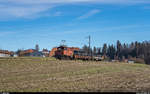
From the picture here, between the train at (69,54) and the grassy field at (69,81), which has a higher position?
the train at (69,54)

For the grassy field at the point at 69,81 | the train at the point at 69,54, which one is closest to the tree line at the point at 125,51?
the train at the point at 69,54

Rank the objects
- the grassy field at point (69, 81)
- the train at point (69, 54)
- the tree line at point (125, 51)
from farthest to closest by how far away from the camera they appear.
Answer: the tree line at point (125, 51), the train at point (69, 54), the grassy field at point (69, 81)

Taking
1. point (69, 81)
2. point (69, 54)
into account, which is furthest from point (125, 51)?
point (69, 81)

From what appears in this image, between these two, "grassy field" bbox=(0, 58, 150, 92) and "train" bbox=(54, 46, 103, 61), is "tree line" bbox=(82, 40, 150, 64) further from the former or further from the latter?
"grassy field" bbox=(0, 58, 150, 92)

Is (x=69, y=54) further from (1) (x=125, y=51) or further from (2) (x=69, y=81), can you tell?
(1) (x=125, y=51)

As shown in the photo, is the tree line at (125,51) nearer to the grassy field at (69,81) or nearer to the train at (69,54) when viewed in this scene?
the train at (69,54)

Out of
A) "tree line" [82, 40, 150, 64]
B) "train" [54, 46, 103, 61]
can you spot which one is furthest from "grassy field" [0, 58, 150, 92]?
"tree line" [82, 40, 150, 64]

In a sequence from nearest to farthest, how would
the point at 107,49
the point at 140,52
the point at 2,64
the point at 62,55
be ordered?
the point at 2,64 → the point at 62,55 → the point at 140,52 → the point at 107,49

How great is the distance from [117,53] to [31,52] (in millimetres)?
70126

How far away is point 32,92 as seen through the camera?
14.6 metres

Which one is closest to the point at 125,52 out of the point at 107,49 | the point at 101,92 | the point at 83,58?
the point at 107,49

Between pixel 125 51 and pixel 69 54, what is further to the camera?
pixel 125 51

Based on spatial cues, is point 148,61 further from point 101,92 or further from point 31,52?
point 101,92

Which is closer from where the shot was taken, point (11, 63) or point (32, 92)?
point (32, 92)
